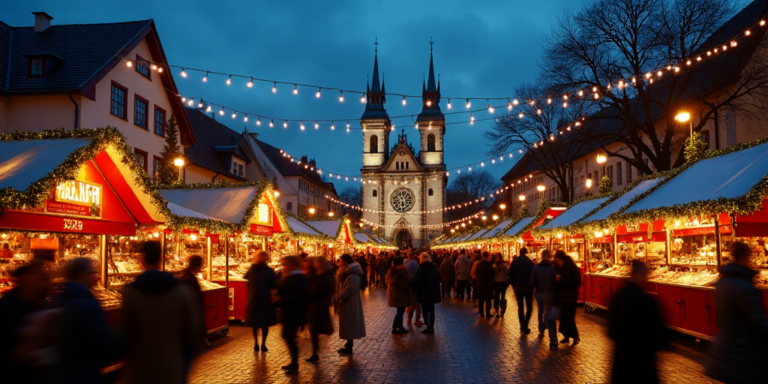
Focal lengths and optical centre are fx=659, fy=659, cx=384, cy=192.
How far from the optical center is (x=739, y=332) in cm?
484

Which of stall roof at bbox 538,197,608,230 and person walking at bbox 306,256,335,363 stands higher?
→ stall roof at bbox 538,197,608,230

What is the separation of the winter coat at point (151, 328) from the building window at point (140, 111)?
23.6m

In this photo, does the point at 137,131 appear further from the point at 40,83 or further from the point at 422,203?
the point at 422,203

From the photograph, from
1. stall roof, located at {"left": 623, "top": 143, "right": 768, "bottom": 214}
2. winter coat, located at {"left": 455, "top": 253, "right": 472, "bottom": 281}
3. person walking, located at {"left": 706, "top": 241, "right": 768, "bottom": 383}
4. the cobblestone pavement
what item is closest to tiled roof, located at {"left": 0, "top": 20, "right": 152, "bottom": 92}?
the cobblestone pavement

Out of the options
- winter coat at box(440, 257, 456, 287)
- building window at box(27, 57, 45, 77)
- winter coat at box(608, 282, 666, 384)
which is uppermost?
building window at box(27, 57, 45, 77)

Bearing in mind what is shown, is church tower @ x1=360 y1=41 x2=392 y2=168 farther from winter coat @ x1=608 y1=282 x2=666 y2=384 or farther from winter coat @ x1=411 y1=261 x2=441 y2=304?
winter coat @ x1=608 y1=282 x2=666 y2=384

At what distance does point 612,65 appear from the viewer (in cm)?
2711

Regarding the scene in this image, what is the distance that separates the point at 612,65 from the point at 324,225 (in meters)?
13.7

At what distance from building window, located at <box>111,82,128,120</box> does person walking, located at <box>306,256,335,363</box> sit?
17.8m

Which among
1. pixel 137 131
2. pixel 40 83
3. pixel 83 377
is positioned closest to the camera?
pixel 83 377

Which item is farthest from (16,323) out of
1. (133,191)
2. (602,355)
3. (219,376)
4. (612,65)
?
(612,65)

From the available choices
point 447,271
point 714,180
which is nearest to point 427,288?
point 714,180

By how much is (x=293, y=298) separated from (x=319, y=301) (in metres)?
0.85

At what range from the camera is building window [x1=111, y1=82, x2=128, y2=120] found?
24766mm
